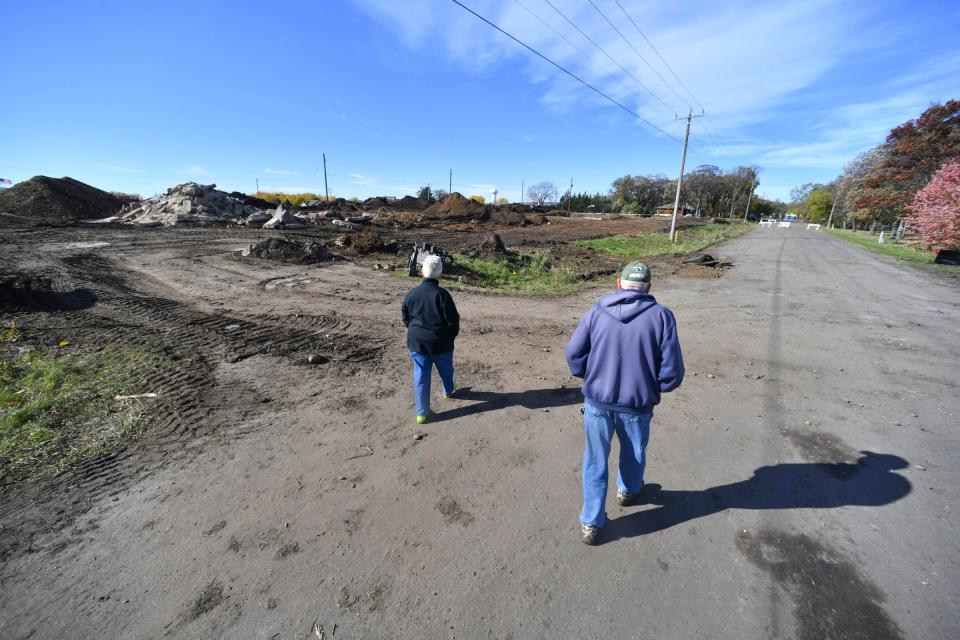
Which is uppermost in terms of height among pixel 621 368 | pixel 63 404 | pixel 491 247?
pixel 491 247

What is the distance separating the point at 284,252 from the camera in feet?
44.1

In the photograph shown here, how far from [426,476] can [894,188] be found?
149 feet

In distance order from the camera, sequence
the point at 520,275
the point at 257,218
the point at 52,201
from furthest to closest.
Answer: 1. the point at 257,218
2. the point at 52,201
3. the point at 520,275

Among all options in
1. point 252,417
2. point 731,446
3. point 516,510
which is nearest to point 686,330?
point 731,446

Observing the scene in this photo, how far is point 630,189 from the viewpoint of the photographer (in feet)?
282

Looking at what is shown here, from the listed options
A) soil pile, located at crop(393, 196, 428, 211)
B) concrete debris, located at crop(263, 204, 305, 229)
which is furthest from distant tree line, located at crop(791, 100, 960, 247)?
soil pile, located at crop(393, 196, 428, 211)

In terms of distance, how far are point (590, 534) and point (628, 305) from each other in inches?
66.3

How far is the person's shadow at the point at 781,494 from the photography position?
296cm

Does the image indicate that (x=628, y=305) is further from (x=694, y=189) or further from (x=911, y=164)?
(x=694, y=189)

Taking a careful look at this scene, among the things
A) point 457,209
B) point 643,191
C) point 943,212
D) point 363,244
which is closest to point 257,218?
point 363,244

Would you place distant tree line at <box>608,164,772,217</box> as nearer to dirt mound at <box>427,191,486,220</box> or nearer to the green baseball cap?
dirt mound at <box>427,191,486,220</box>

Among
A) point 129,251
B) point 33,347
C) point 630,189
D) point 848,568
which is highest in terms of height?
point 630,189

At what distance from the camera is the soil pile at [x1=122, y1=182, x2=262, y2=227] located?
77.9ft

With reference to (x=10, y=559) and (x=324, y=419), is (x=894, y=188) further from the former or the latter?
(x=10, y=559)
